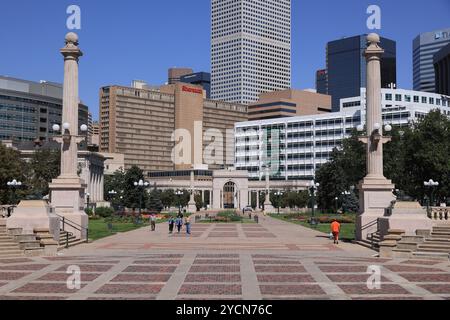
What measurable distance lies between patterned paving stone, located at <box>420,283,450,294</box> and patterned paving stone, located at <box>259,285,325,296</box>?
3433mm

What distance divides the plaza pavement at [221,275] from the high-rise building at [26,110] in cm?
14891

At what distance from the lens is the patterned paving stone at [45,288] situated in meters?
18.1

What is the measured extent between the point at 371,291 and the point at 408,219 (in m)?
16.5

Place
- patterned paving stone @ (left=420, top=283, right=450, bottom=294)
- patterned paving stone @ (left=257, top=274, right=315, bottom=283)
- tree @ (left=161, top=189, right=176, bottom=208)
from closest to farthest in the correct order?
patterned paving stone @ (left=420, top=283, right=450, bottom=294) < patterned paving stone @ (left=257, top=274, right=315, bottom=283) < tree @ (left=161, top=189, right=176, bottom=208)

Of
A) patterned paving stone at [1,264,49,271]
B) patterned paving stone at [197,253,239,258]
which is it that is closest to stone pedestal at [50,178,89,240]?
patterned paving stone at [197,253,239,258]

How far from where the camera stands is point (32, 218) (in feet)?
112

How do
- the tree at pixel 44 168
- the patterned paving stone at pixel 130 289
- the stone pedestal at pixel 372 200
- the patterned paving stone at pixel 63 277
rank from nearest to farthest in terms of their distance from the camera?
1. the patterned paving stone at pixel 130 289
2. the patterned paving stone at pixel 63 277
3. the stone pedestal at pixel 372 200
4. the tree at pixel 44 168

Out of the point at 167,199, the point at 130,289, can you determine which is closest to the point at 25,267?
the point at 130,289

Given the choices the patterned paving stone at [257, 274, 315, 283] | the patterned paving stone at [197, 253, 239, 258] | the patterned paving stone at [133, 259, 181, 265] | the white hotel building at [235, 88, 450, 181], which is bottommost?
the patterned paving stone at [197, 253, 239, 258]

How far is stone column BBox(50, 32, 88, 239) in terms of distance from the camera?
40.2 meters

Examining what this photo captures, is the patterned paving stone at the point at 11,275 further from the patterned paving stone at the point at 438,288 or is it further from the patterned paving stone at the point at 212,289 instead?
the patterned paving stone at the point at 438,288

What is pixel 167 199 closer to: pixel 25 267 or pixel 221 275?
pixel 25 267

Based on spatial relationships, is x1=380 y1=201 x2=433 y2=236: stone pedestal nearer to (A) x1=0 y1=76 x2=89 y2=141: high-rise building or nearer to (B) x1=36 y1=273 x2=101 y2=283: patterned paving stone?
(B) x1=36 y1=273 x2=101 y2=283: patterned paving stone

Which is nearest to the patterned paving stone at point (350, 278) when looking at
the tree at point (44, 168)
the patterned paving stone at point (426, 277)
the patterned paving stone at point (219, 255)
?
the patterned paving stone at point (426, 277)
